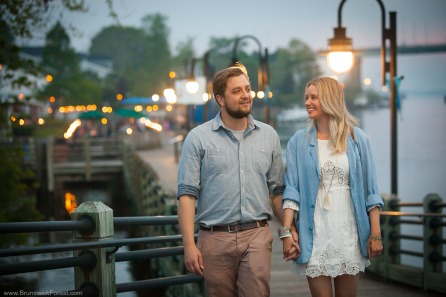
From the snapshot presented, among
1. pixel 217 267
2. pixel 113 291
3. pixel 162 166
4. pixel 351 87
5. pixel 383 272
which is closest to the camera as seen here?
pixel 217 267

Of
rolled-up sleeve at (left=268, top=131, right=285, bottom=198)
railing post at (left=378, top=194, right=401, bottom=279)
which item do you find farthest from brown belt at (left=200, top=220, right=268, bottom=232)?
railing post at (left=378, top=194, right=401, bottom=279)

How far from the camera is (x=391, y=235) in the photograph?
12203 millimetres

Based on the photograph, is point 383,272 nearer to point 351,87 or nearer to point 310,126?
point 310,126

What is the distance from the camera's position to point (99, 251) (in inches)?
243

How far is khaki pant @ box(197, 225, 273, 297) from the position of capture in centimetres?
515

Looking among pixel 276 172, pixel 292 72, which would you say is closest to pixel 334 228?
pixel 276 172

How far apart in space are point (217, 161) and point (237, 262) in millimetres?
609

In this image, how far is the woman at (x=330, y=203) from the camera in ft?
17.2

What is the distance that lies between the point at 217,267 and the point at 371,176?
43.1 inches

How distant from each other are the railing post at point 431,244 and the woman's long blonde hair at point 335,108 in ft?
18.7

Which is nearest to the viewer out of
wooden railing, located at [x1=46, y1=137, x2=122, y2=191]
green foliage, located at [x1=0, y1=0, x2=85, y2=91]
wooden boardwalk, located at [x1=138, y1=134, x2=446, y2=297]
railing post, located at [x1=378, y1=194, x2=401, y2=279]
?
wooden boardwalk, located at [x1=138, y1=134, x2=446, y2=297]

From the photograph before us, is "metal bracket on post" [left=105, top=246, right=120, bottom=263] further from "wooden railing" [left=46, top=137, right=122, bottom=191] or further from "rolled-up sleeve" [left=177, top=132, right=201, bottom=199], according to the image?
"wooden railing" [left=46, top=137, right=122, bottom=191]

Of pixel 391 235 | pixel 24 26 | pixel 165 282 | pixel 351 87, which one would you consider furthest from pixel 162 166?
pixel 351 87

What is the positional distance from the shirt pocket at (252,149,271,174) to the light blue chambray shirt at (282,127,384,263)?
0.45 ft
